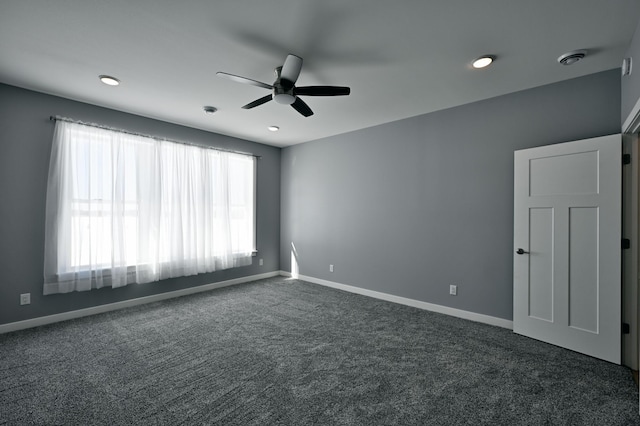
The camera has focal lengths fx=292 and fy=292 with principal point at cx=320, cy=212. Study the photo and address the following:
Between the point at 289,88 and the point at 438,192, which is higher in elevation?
the point at 289,88

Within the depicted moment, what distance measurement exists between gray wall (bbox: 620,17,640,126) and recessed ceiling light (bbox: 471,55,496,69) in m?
0.95

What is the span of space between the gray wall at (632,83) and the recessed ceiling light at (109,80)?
15.2 feet

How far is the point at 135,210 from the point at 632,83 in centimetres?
560

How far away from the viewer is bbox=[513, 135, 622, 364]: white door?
2672 millimetres

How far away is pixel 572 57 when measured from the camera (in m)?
2.59

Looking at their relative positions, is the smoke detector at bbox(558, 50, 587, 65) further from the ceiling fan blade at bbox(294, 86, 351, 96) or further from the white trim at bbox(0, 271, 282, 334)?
the white trim at bbox(0, 271, 282, 334)

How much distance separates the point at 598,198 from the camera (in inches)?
108

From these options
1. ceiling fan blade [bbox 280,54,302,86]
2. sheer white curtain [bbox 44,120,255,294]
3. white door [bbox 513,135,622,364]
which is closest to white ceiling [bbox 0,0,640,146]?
ceiling fan blade [bbox 280,54,302,86]

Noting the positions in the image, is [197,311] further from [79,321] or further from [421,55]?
[421,55]

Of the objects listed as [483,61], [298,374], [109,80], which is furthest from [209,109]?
[298,374]

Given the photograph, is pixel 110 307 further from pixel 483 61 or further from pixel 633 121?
pixel 633 121

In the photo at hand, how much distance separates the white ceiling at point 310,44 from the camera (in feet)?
6.66

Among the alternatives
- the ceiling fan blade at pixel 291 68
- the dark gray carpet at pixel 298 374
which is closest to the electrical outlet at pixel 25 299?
the dark gray carpet at pixel 298 374

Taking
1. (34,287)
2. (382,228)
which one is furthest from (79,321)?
(382,228)
